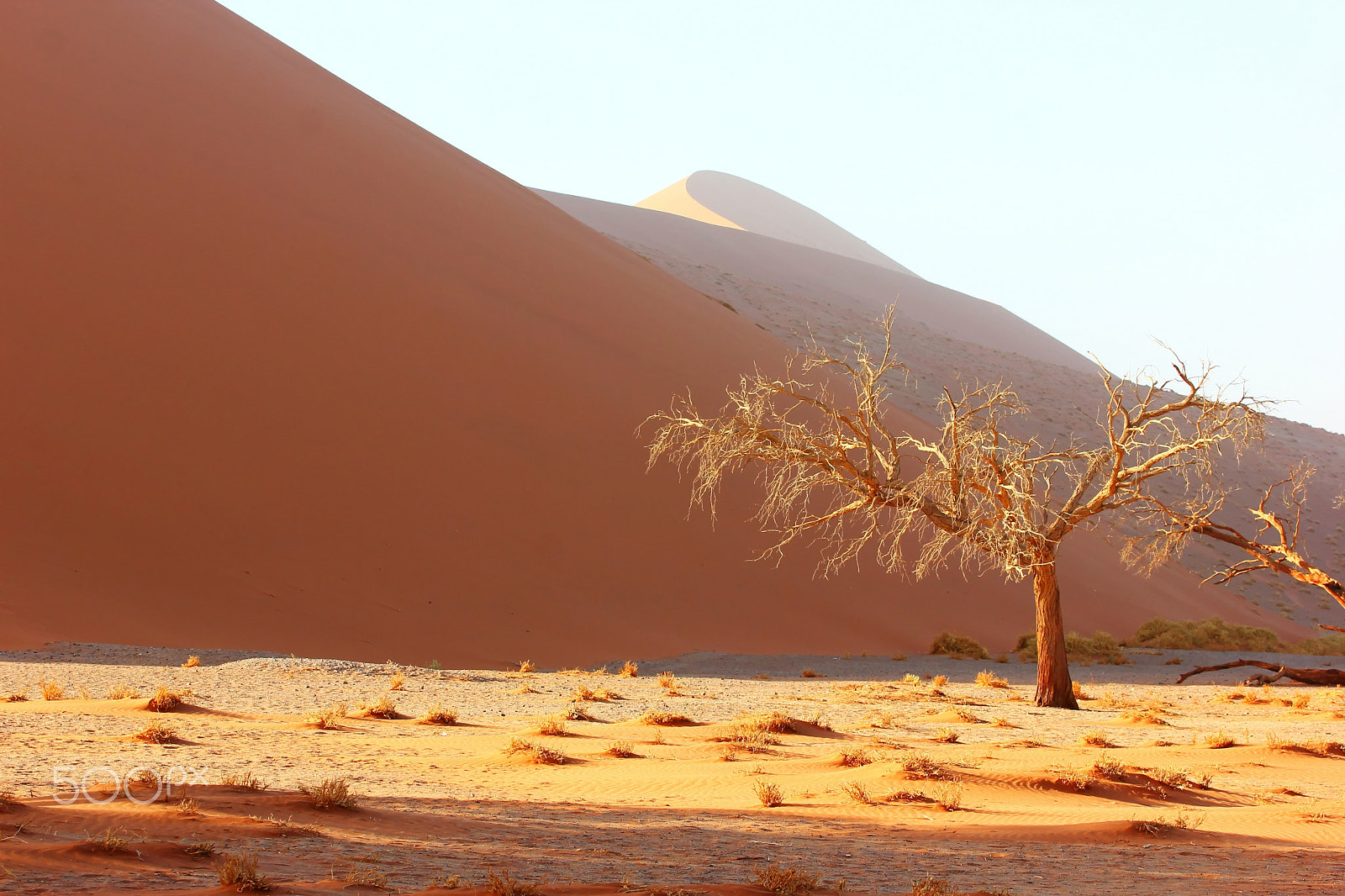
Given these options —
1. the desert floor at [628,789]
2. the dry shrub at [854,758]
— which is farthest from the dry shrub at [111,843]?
the dry shrub at [854,758]

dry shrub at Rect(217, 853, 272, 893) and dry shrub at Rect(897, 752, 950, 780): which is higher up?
dry shrub at Rect(217, 853, 272, 893)

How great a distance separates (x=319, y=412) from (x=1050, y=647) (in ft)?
36.8

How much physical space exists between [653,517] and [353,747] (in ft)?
37.4

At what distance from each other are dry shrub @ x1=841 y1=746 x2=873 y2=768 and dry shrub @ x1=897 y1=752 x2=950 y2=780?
0.86ft

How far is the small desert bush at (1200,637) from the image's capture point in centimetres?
1986

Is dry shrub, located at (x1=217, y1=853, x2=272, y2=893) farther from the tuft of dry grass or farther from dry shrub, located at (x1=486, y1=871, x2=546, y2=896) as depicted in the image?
the tuft of dry grass

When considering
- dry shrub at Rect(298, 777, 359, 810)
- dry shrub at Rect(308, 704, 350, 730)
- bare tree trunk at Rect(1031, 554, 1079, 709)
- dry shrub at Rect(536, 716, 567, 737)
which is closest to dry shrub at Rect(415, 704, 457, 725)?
dry shrub at Rect(308, 704, 350, 730)

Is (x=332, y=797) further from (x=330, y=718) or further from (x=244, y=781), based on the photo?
(x=330, y=718)

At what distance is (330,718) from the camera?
7957 mm

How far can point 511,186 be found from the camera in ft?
98.3

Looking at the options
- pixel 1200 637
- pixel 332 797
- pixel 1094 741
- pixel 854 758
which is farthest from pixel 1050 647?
pixel 1200 637

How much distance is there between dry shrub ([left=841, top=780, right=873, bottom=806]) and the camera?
5.88 metres

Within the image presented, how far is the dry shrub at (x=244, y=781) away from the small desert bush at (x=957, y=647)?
1358 centimetres

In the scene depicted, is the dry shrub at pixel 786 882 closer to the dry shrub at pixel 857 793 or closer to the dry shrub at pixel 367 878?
the dry shrub at pixel 367 878
